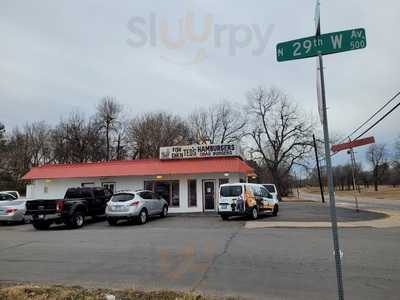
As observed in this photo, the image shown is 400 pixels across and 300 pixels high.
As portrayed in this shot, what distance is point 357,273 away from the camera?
825 cm

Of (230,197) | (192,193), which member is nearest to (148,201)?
(230,197)

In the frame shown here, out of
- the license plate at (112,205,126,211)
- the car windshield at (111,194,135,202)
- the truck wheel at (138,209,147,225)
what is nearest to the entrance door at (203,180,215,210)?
the truck wheel at (138,209,147,225)

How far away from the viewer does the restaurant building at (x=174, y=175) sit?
27.8 metres

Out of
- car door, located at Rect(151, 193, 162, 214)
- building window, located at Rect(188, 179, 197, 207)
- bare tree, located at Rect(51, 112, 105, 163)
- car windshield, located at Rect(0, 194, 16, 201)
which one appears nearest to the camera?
car door, located at Rect(151, 193, 162, 214)

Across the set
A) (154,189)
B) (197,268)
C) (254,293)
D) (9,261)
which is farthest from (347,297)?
(154,189)

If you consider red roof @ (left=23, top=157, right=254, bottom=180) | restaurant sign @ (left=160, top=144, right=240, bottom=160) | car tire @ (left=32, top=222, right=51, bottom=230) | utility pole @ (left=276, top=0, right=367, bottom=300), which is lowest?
car tire @ (left=32, top=222, right=51, bottom=230)

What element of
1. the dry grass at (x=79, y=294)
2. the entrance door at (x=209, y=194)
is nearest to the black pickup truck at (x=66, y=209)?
the entrance door at (x=209, y=194)

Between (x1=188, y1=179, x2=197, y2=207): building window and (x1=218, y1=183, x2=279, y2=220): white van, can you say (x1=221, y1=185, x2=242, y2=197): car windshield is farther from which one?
(x1=188, y1=179, x2=197, y2=207): building window

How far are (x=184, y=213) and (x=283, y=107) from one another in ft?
130

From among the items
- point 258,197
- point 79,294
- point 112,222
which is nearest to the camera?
point 79,294

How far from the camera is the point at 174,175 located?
2848 centimetres

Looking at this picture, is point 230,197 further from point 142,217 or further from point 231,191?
point 142,217

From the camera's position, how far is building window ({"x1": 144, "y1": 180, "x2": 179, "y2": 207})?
93.9 feet

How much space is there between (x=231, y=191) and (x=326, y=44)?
17137mm
